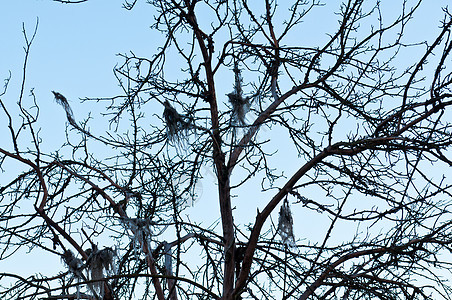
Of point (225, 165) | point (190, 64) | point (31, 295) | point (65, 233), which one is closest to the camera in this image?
point (31, 295)

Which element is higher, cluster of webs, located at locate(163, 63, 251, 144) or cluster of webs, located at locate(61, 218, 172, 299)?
cluster of webs, located at locate(163, 63, 251, 144)

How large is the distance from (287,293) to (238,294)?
40 cm

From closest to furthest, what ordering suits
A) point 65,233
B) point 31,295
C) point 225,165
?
1. point 31,295
2. point 65,233
3. point 225,165

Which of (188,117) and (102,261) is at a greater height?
(188,117)

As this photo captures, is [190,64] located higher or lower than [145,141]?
higher

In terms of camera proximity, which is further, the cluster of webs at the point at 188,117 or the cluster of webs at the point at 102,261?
the cluster of webs at the point at 188,117

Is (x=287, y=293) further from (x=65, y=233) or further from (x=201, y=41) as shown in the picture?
(x=201, y=41)

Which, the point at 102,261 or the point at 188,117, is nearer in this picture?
the point at 102,261

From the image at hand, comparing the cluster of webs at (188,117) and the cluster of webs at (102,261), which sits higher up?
the cluster of webs at (188,117)

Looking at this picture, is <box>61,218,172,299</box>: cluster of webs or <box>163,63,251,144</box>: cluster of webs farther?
<box>163,63,251,144</box>: cluster of webs

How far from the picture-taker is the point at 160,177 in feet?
14.3

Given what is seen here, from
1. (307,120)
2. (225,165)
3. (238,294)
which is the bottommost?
(238,294)

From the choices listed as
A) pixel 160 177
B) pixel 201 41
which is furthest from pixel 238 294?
pixel 201 41

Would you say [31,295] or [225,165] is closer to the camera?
[31,295]
